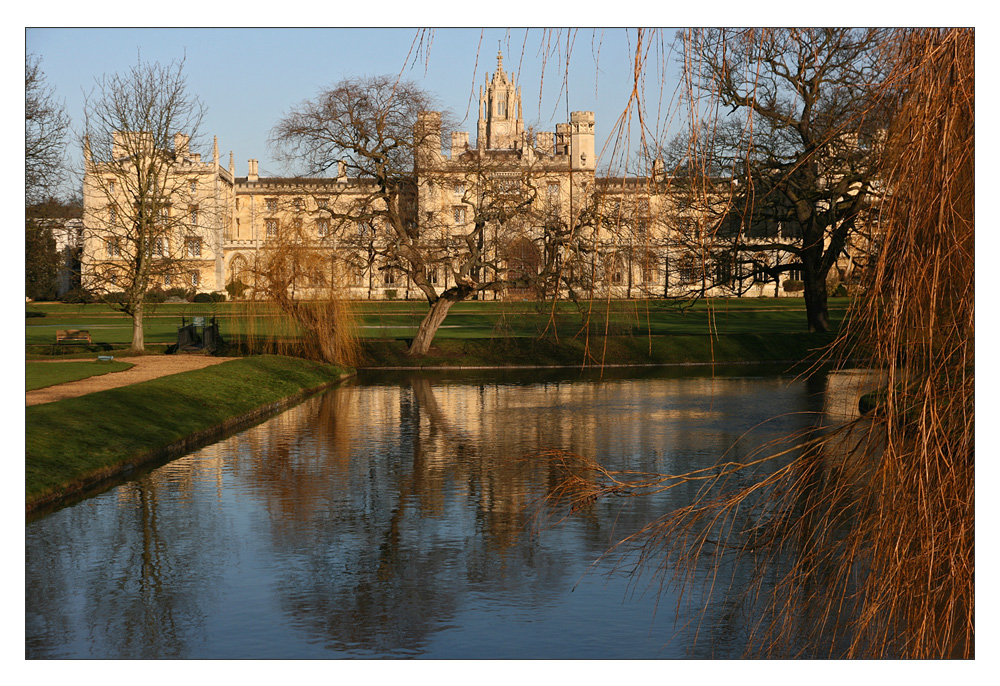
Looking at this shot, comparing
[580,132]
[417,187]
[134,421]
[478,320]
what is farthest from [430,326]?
[580,132]

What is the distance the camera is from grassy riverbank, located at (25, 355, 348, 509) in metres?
11.3

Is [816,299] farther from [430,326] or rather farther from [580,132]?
[580,132]

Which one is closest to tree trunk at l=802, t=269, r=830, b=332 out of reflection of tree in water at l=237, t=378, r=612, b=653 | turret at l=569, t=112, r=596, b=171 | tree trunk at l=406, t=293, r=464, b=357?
turret at l=569, t=112, r=596, b=171

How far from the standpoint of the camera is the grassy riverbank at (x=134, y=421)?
11.3 m

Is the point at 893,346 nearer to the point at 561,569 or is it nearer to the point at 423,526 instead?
the point at 561,569

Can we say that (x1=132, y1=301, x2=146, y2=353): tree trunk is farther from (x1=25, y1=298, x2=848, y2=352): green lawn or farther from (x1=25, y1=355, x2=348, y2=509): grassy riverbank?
(x1=25, y1=355, x2=348, y2=509): grassy riverbank

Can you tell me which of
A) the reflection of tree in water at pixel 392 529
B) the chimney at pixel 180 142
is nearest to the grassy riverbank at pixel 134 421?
the reflection of tree in water at pixel 392 529

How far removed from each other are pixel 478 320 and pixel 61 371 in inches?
978

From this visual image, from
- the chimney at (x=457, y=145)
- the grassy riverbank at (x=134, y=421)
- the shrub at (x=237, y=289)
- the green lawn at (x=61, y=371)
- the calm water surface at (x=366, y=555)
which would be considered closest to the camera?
the calm water surface at (x=366, y=555)

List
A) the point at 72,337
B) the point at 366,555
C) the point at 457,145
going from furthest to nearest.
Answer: the point at 72,337
the point at 457,145
the point at 366,555

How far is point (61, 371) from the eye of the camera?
20.8m

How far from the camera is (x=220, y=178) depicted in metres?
73.2

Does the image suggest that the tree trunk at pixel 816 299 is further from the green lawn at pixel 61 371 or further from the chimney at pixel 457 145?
the green lawn at pixel 61 371

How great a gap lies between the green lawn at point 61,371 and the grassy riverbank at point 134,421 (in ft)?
5.77
